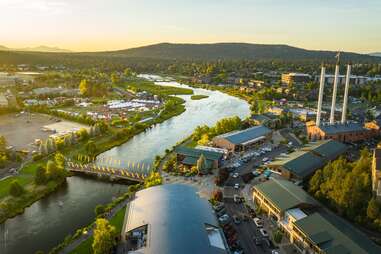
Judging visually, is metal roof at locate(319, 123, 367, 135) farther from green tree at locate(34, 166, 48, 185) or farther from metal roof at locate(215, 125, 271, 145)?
green tree at locate(34, 166, 48, 185)

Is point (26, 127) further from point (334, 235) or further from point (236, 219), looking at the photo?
point (334, 235)

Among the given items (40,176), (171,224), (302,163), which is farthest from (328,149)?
(40,176)

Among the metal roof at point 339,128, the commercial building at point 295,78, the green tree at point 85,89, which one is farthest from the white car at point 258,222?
the commercial building at point 295,78

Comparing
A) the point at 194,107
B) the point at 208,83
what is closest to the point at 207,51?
the point at 208,83

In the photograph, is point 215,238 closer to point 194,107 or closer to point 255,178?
point 255,178

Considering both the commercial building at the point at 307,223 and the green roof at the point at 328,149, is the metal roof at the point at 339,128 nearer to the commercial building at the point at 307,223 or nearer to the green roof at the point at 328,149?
the green roof at the point at 328,149
